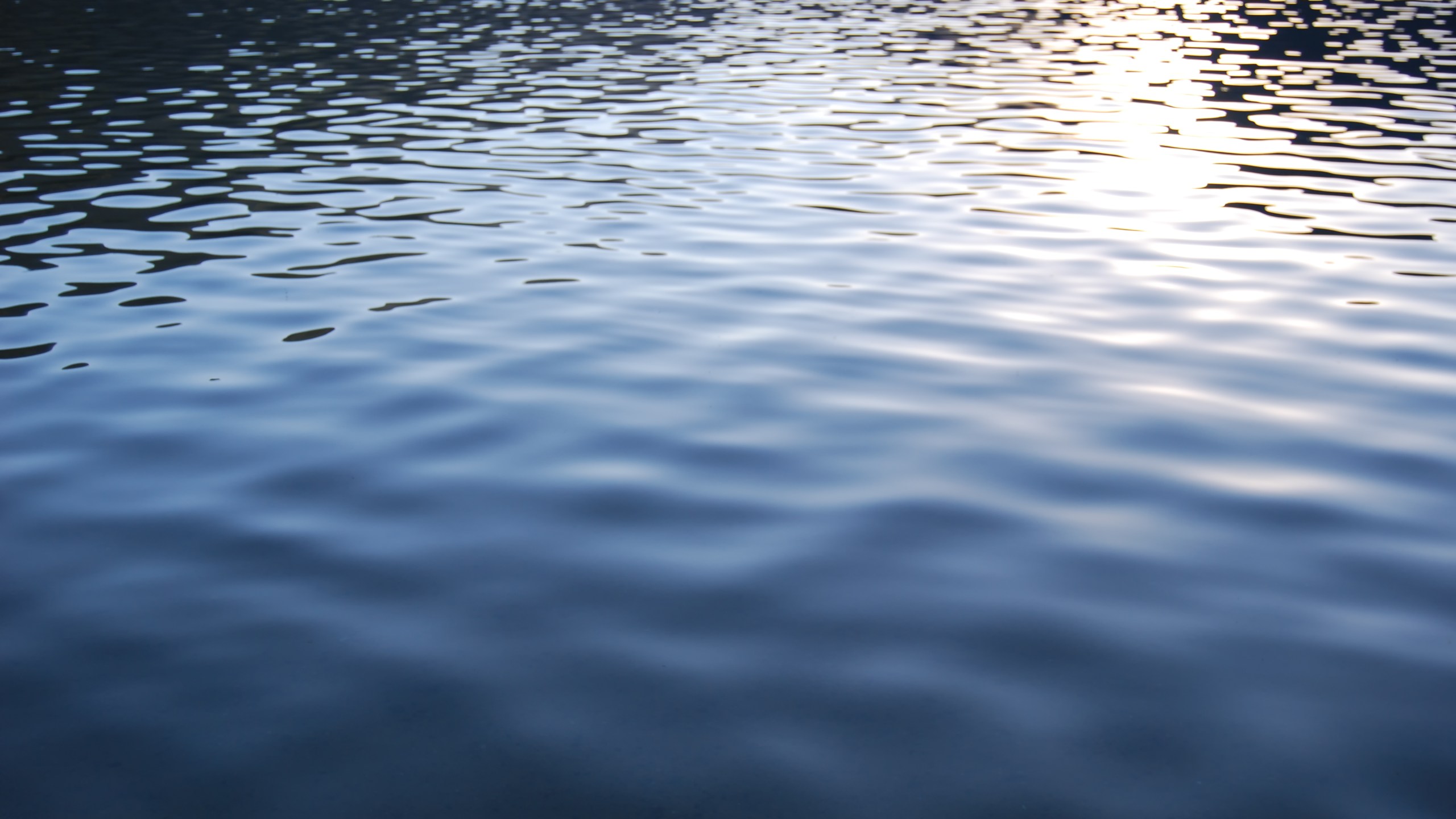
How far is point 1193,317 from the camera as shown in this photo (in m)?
6.97

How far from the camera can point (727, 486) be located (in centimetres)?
477

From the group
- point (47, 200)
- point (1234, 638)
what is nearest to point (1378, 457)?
point (1234, 638)

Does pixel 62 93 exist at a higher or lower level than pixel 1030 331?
higher

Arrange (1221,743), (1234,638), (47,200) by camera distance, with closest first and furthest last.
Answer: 1. (1221,743)
2. (1234,638)
3. (47,200)

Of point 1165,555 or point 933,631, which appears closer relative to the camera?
point 933,631

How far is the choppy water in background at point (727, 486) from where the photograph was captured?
122 inches

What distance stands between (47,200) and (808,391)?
7600 millimetres

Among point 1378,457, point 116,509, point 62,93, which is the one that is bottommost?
point 1378,457

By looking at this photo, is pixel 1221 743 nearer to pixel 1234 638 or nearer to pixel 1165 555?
pixel 1234 638

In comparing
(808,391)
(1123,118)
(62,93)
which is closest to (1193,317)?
(808,391)

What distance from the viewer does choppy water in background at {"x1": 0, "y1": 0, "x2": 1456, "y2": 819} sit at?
310 cm

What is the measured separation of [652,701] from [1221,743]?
1504mm

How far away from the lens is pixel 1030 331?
22.0ft

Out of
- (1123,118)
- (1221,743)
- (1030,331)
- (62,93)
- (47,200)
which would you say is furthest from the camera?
(62,93)
